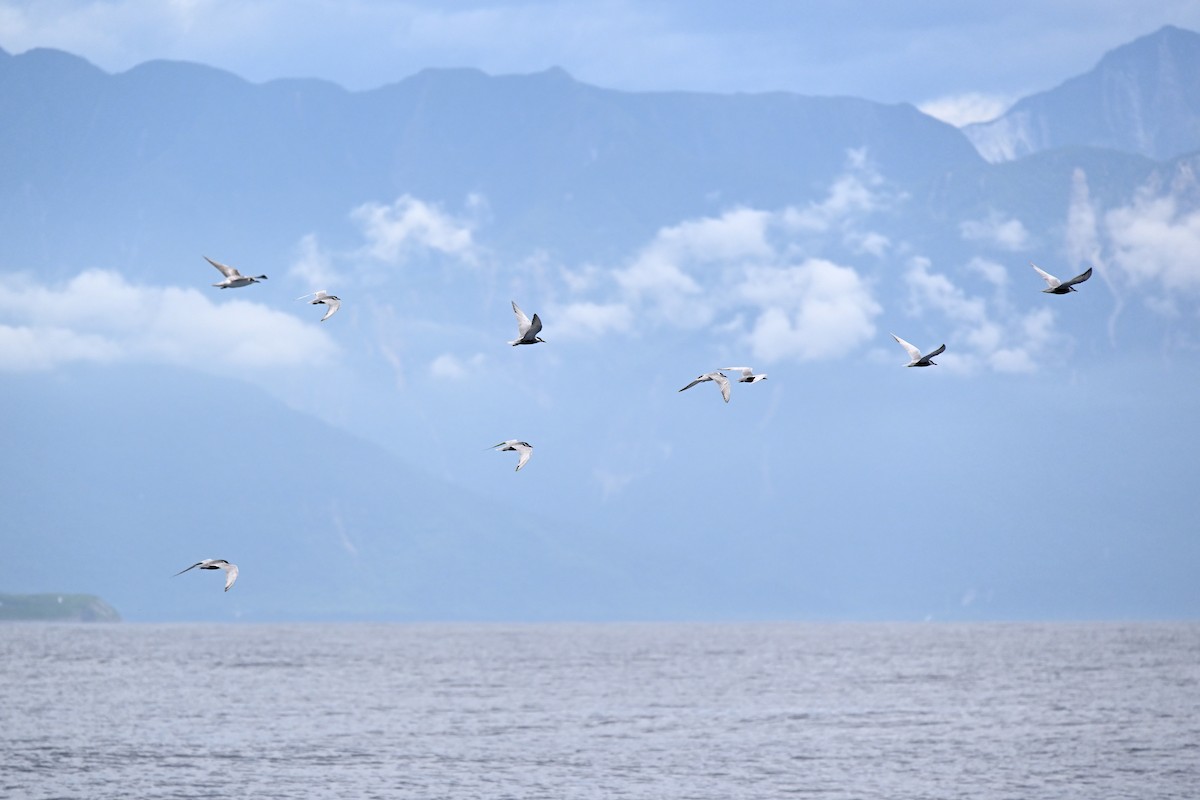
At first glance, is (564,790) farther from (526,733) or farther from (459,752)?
(526,733)

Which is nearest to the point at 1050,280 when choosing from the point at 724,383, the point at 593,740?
the point at 724,383

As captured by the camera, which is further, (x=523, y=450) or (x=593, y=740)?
(x=593, y=740)

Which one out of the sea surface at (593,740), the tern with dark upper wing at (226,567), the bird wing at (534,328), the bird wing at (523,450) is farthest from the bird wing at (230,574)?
the sea surface at (593,740)

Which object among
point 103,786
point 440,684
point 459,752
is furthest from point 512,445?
point 440,684

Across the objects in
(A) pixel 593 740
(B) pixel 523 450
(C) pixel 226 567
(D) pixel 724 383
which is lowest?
(A) pixel 593 740

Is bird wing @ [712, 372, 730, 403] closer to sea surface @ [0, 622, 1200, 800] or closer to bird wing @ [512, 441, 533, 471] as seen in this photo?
bird wing @ [512, 441, 533, 471]

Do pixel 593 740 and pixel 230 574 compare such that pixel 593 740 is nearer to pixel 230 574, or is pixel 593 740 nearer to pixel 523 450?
pixel 523 450

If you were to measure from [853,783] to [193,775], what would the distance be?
35.0 meters

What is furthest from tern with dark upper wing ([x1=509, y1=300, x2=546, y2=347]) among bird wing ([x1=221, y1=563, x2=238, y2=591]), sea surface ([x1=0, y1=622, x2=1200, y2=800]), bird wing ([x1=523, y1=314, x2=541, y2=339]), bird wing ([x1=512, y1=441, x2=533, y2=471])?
sea surface ([x1=0, y1=622, x2=1200, y2=800])

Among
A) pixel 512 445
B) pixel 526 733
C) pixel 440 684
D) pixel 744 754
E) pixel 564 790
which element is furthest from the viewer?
pixel 440 684

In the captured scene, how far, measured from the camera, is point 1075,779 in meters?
97.8

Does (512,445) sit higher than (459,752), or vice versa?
(512,445)

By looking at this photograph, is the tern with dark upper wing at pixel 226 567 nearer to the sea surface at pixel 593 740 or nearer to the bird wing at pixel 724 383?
the bird wing at pixel 724 383

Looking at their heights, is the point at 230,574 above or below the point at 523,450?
below
